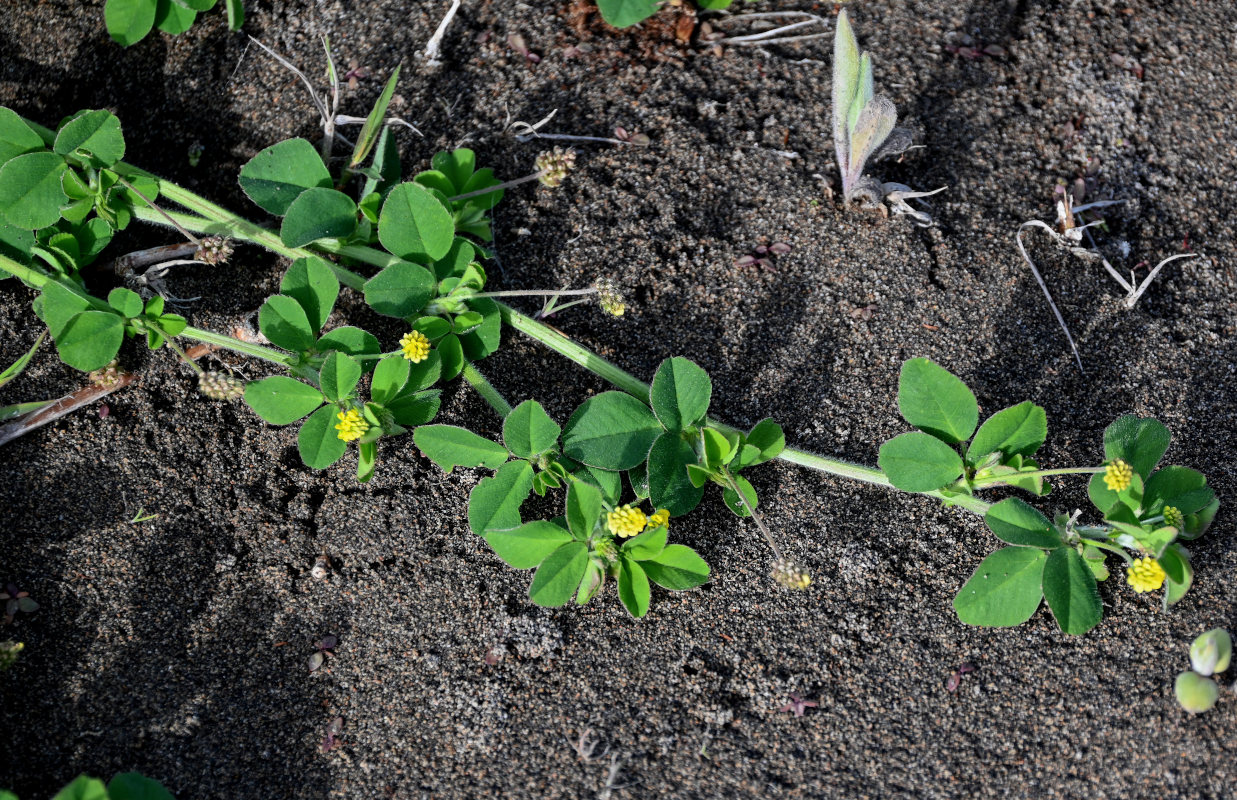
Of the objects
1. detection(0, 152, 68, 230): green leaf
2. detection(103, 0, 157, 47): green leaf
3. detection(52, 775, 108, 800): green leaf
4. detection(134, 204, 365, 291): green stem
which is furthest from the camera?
detection(103, 0, 157, 47): green leaf

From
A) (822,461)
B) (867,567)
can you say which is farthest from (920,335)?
(867,567)

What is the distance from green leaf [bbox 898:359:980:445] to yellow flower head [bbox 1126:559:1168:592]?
38 centimetres

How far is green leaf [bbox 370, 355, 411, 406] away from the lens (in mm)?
1858

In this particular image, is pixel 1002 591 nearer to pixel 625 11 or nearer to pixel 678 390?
pixel 678 390

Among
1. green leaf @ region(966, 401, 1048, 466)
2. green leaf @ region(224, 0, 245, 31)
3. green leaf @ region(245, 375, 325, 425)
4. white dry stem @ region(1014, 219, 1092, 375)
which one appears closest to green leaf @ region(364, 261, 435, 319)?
green leaf @ region(245, 375, 325, 425)

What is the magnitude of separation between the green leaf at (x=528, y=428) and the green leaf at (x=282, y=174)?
690 millimetres

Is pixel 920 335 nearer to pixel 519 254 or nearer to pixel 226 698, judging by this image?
pixel 519 254

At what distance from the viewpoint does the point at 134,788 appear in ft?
5.29

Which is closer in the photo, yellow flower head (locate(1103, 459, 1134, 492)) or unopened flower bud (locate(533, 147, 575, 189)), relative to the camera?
yellow flower head (locate(1103, 459, 1134, 492))

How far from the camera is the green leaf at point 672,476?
181 cm

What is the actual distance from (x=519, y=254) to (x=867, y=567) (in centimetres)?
102

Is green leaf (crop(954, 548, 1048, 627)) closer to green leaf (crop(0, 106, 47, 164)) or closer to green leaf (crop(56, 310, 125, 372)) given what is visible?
green leaf (crop(56, 310, 125, 372))

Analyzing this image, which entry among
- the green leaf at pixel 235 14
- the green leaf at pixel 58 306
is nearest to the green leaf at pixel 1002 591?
the green leaf at pixel 58 306

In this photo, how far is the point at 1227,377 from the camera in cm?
203
